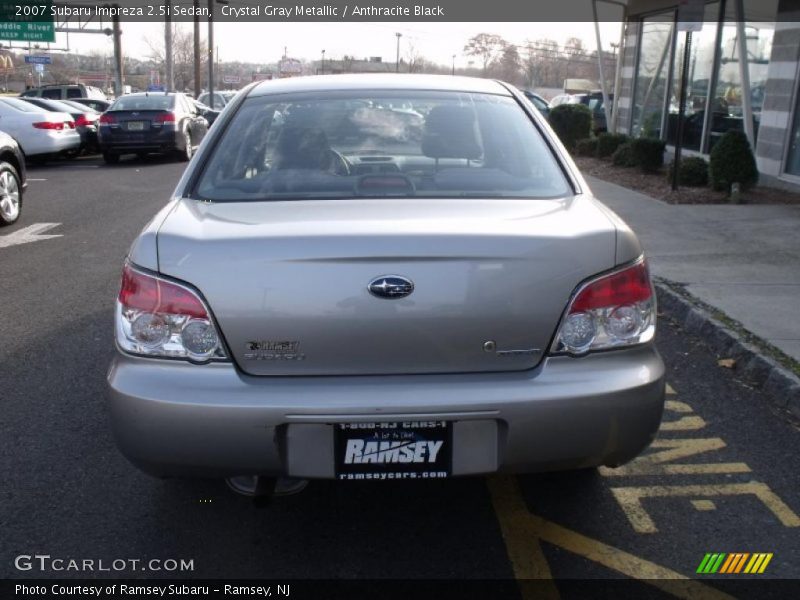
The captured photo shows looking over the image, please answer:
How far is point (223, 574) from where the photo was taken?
9.14 feet

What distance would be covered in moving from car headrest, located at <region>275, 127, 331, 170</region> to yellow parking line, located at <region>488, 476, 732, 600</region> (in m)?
1.56

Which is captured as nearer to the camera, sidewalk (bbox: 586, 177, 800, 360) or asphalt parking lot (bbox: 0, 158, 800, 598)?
asphalt parking lot (bbox: 0, 158, 800, 598)

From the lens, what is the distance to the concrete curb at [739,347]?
14.3ft

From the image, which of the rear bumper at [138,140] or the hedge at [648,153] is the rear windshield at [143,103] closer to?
the rear bumper at [138,140]

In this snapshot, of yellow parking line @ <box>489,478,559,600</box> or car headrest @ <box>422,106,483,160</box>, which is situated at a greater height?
car headrest @ <box>422,106,483,160</box>

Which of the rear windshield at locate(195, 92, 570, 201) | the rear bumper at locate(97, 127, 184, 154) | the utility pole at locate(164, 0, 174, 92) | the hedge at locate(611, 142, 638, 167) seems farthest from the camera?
the utility pole at locate(164, 0, 174, 92)

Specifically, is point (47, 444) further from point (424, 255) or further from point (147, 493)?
point (424, 255)

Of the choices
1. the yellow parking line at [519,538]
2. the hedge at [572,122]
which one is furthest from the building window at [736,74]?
the yellow parking line at [519,538]

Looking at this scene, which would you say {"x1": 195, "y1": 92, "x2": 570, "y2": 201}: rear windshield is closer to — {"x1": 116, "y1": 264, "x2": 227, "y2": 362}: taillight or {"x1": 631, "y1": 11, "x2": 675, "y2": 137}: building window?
{"x1": 116, "y1": 264, "x2": 227, "y2": 362}: taillight

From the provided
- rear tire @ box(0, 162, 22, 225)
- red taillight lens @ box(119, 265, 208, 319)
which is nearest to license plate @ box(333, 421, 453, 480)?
red taillight lens @ box(119, 265, 208, 319)

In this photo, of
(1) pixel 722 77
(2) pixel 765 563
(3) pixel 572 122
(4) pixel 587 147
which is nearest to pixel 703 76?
(1) pixel 722 77

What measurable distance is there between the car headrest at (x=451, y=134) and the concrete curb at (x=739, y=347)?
7.08 ft

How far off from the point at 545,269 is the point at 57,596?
1875 millimetres

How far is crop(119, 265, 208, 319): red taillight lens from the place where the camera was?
101 inches
